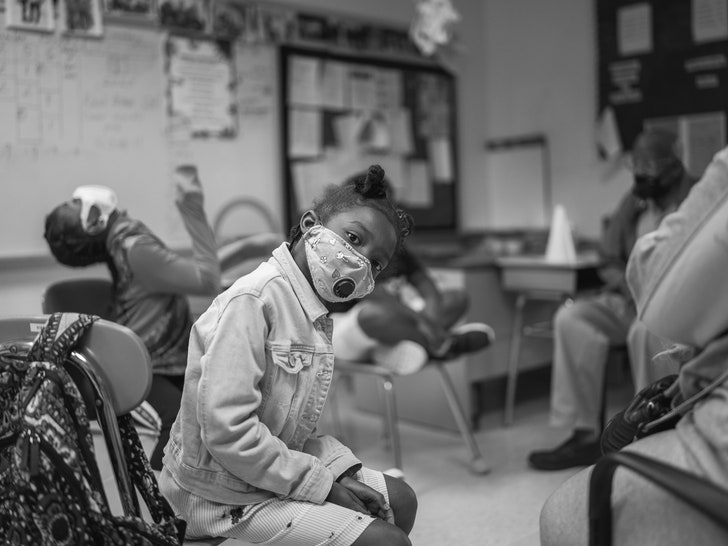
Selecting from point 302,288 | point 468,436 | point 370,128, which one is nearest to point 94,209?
point 302,288

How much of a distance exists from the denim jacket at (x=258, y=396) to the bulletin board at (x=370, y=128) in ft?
7.16

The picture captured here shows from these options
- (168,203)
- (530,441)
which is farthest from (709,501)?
(168,203)

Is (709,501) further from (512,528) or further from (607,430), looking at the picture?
(512,528)

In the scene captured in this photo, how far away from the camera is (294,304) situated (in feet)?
3.71

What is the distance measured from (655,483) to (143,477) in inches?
29.9

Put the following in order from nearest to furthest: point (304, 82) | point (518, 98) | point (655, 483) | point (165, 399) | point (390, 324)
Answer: point (655, 483) < point (165, 399) < point (390, 324) < point (304, 82) < point (518, 98)

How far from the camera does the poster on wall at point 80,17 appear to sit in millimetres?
2824

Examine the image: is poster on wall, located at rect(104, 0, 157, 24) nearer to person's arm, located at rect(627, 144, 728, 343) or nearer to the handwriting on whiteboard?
the handwriting on whiteboard

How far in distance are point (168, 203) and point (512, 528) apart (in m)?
1.92

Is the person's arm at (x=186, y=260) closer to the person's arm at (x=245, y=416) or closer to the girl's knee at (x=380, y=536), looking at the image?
the person's arm at (x=245, y=416)

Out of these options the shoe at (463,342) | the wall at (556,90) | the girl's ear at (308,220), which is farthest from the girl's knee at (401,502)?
the wall at (556,90)

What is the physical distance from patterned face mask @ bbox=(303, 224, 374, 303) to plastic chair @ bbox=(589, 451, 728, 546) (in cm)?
44

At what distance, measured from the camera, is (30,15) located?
9.00 feet

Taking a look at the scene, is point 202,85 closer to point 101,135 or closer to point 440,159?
point 101,135
